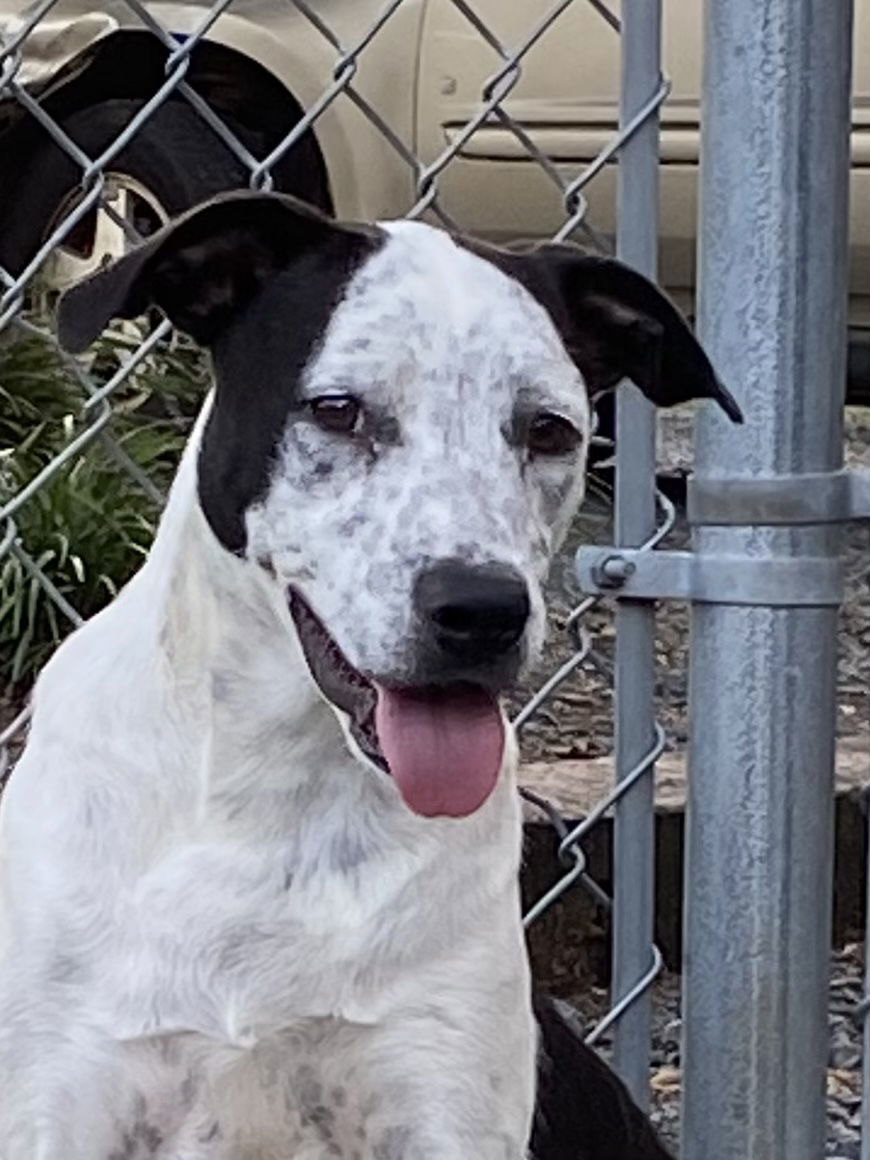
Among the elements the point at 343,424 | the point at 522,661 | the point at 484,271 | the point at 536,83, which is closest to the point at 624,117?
the point at 484,271

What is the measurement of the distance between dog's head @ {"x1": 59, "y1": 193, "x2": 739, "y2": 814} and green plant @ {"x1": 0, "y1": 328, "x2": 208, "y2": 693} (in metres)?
1.80

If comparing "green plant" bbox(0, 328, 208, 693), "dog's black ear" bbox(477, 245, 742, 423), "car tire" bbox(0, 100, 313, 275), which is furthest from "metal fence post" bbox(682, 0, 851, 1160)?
"car tire" bbox(0, 100, 313, 275)

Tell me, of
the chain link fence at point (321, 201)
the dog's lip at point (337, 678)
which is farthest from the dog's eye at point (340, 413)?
the chain link fence at point (321, 201)

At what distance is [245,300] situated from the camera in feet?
7.50

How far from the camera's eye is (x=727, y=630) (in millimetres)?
2100

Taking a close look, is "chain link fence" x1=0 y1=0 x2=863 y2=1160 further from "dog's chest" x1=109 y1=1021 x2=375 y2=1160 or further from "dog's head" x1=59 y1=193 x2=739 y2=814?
"dog's chest" x1=109 y1=1021 x2=375 y2=1160

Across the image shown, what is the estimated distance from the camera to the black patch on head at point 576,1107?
2547 mm

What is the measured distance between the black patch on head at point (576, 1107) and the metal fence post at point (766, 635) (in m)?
0.35

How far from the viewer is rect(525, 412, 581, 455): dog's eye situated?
7.26 ft

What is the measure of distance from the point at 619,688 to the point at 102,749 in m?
0.48

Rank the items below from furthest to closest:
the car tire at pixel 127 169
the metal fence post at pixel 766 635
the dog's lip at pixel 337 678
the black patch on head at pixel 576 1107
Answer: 1. the car tire at pixel 127 169
2. the black patch on head at pixel 576 1107
3. the dog's lip at pixel 337 678
4. the metal fence post at pixel 766 635

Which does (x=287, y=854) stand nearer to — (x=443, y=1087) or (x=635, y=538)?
(x=443, y=1087)

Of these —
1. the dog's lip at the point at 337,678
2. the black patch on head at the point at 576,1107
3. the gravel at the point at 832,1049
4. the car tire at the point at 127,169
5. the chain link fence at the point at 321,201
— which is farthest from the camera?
the car tire at the point at 127,169

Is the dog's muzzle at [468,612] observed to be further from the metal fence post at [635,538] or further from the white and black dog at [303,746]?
the metal fence post at [635,538]
